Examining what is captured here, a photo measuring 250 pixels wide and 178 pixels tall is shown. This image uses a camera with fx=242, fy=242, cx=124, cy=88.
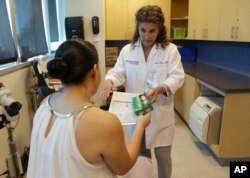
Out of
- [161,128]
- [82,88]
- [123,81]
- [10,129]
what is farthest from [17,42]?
[82,88]

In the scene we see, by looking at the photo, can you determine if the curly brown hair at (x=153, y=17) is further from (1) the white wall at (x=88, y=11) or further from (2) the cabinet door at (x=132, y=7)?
(2) the cabinet door at (x=132, y=7)

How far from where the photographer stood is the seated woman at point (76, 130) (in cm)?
82

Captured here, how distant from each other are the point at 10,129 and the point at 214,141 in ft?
6.35

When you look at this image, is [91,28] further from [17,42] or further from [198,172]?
[198,172]

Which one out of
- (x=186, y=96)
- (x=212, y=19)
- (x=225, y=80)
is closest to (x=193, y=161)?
(x=225, y=80)

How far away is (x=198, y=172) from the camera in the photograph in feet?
7.72

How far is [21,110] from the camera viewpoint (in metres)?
2.38

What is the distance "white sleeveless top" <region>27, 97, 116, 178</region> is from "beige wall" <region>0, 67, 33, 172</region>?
1.29 m

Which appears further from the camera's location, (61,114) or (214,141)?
(214,141)

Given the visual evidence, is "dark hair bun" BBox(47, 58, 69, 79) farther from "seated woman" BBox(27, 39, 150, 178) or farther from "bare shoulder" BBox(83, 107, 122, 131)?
"bare shoulder" BBox(83, 107, 122, 131)

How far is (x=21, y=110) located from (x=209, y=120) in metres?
1.87

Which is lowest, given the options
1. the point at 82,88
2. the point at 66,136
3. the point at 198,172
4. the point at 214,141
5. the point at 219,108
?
the point at 198,172

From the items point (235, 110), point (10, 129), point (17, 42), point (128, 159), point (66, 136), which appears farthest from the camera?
point (17, 42)

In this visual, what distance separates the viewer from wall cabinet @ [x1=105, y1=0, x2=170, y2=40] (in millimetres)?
3902
